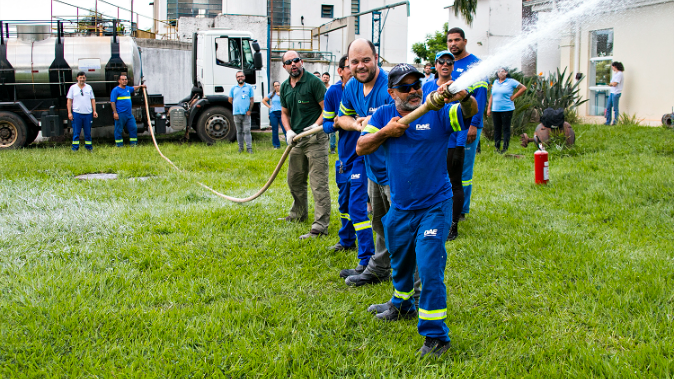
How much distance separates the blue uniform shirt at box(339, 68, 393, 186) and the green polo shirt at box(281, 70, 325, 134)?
1.47 meters

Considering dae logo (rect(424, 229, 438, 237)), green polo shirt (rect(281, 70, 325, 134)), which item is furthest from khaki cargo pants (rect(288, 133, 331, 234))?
dae logo (rect(424, 229, 438, 237))

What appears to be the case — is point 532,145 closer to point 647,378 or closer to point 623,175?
point 623,175

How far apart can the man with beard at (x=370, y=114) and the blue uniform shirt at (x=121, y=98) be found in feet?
37.1

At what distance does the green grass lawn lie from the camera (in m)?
3.03

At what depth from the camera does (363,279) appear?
4.35 metres

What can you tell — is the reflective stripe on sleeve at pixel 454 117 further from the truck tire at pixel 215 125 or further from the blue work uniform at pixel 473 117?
the truck tire at pixel 215 125

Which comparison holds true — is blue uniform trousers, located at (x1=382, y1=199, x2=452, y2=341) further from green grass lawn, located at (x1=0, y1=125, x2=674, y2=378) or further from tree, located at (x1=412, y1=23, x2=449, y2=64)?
tree, located at (x1=412, y1=23, x2=449, y2=64)

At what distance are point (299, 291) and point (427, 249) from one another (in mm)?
1407

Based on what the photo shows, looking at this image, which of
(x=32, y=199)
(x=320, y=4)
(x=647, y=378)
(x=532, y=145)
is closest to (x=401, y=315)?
(x=647, y=378)

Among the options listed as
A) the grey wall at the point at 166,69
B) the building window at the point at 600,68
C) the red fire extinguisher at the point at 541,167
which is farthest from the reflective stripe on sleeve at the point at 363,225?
the grey wall at the point at 166,69

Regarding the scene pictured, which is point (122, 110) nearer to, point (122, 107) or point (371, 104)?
point (122, 107)

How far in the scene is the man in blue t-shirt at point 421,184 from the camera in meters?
3.06

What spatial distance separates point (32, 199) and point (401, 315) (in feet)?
19.3

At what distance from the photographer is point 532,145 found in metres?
12.8
